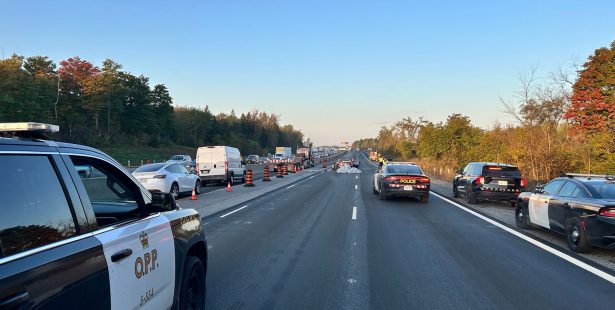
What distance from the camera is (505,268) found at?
7.32m

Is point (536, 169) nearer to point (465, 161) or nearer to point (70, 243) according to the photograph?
point (465, 161)

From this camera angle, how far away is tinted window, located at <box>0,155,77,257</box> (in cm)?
234

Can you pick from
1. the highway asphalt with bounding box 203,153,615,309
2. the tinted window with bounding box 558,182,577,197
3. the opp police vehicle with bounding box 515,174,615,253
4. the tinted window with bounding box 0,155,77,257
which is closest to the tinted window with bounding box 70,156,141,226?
the tinted window with bounding box 0,155,77,257

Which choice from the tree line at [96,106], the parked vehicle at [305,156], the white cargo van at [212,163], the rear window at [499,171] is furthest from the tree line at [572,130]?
the tree line at [96,106]

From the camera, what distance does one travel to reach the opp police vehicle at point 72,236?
90.7 inches

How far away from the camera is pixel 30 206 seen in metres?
2.52

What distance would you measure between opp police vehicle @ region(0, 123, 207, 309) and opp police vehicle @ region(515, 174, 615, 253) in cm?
731

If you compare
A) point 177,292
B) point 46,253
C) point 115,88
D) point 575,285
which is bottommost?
point 575,285

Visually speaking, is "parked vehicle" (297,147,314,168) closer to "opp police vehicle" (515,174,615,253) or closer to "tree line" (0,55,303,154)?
"tree line" (0,55,303,154)

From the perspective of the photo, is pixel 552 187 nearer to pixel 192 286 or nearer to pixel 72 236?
pixel 192 286

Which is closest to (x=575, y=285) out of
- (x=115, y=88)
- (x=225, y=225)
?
(x=225, y=225)

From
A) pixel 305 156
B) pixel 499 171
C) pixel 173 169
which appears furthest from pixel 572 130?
pixel 305 156

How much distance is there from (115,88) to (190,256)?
78097mm

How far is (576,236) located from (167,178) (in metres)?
14.5
